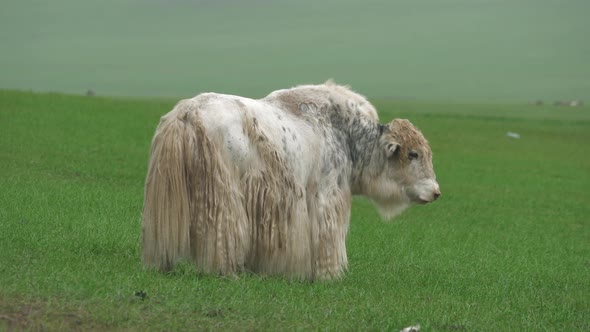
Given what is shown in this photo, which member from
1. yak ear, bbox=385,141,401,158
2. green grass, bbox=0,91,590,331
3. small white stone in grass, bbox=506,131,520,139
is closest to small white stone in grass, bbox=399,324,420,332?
green grass, bbox=0,91,590,331

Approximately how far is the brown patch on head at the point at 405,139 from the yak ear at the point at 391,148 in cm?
3

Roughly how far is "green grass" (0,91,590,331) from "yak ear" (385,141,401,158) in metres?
1.18

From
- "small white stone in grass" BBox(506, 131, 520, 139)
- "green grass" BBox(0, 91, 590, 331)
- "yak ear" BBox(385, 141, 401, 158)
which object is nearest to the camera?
"green grass" BBox(0, 91, 590, 331)

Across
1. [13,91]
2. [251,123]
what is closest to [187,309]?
[251,123]

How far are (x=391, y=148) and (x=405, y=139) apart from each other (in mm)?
185

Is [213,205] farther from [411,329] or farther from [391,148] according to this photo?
[391,148]

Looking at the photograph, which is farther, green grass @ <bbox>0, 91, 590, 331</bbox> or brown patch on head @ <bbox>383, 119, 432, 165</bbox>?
brown patch on head @ <bbox>383, 119, 432, 165</bbox>

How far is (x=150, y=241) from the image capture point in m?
7.91

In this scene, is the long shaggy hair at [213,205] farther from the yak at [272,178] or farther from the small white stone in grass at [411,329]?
the small white stone in grass at [411,329]

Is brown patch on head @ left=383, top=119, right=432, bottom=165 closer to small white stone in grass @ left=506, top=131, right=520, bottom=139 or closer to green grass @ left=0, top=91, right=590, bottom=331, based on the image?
green grass @ left=0, top=91, right=590, bottom=331

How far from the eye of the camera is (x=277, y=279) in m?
8.25

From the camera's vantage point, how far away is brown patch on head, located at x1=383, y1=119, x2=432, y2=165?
941 centimetres

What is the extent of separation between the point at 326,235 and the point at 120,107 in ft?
74.2

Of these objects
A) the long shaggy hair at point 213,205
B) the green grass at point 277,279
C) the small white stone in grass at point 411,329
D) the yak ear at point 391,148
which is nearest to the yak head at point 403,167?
the yak ear at point 391,148
